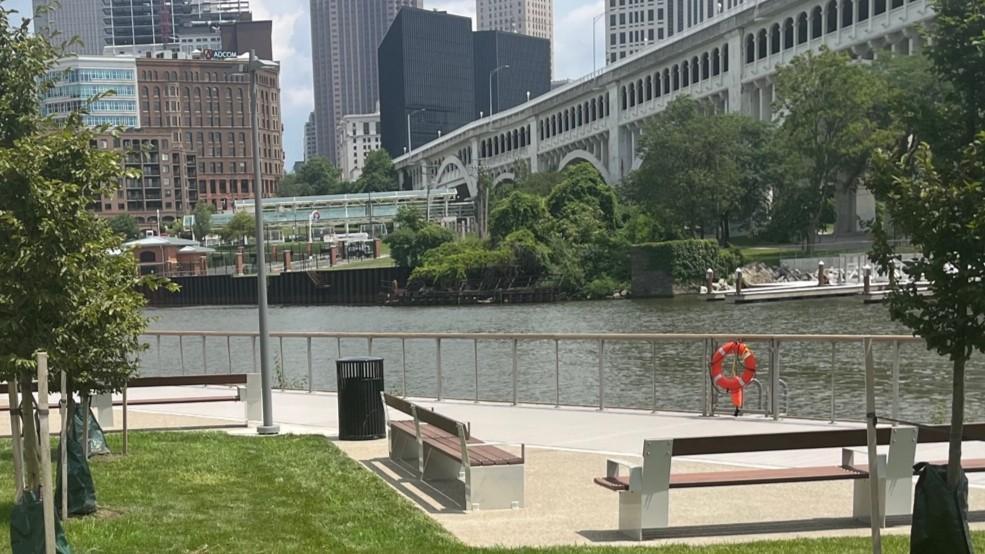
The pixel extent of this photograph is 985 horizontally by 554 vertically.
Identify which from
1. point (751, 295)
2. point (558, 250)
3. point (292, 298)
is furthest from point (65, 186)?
point (292, 298)

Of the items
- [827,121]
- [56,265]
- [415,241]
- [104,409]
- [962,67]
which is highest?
[827,121]

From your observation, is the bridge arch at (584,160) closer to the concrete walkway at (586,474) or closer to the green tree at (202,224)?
the green tree at (202,224)

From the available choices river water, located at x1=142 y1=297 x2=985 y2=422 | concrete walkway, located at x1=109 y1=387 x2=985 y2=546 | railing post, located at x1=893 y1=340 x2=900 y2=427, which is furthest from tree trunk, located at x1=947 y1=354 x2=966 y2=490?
river water, located at x1=142 y1=297 x2=985 y2=422

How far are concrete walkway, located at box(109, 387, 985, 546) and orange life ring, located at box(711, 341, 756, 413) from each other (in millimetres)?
991

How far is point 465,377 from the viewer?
31891 millimetres

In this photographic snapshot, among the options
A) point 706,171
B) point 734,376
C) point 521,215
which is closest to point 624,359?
point 734,376

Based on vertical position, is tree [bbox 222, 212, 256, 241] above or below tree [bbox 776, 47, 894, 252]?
below

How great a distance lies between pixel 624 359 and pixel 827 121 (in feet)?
157

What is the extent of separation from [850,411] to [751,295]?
47.2 m

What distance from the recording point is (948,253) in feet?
24.4

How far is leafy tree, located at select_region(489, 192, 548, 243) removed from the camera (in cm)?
9606

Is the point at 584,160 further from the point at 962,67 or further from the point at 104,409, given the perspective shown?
the point at 104,409

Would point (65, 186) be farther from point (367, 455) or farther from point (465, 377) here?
point (465, 377)

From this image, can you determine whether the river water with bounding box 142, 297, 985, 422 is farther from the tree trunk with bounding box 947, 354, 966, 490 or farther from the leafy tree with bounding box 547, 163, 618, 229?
the leafy tree with bounding box 547, 163, 618, 229
